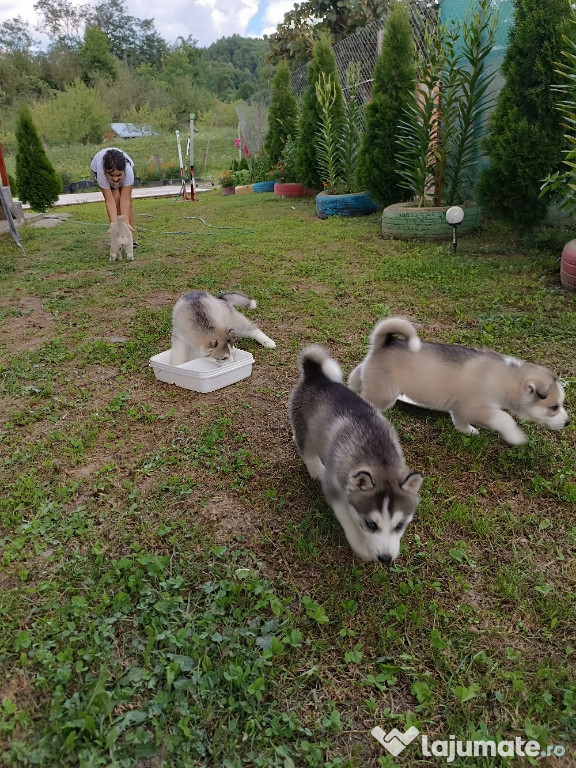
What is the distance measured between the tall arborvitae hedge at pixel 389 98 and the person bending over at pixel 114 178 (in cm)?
387

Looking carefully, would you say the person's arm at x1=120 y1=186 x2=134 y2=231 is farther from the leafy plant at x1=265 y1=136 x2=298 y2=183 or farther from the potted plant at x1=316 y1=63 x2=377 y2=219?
the leafy plant at x1=265 y1=136 x2=298 y2=183

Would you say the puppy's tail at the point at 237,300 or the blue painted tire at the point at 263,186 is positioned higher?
the blue painted tire at the point at 263,186

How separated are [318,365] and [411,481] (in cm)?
90

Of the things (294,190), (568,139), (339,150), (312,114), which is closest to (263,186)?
(294,190)

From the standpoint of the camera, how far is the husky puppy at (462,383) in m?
2.75

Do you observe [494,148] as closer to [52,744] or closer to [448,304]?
[448,304]

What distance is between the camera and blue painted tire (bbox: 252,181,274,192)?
50.6ft

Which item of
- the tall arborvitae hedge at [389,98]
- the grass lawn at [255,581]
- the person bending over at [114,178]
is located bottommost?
the grass lawn at [255,581]

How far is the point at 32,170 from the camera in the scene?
38.8 feet

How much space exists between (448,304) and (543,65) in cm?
308

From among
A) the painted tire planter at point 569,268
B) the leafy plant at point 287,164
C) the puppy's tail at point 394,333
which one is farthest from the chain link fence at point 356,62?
the puppy's tail at point 394,333

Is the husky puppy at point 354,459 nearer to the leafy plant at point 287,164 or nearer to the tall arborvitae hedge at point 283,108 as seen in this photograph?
the leafy plant at point 287,164

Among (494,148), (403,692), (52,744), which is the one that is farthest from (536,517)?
(494,148)

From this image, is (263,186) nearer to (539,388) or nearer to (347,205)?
(347,205)
